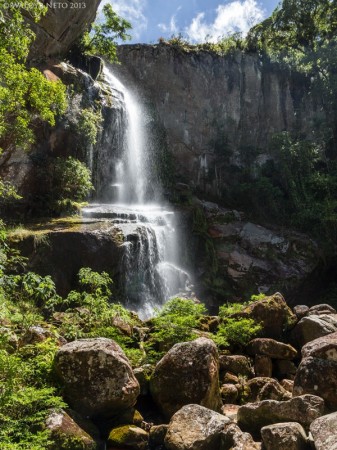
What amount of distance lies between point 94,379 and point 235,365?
325cm

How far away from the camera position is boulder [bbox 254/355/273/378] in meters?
7.58

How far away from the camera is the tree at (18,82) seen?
687cm

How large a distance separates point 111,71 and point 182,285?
650 inches

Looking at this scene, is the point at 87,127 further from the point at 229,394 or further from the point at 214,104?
the point at 229,394

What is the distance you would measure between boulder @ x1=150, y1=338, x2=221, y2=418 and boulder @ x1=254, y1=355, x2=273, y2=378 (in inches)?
72.4

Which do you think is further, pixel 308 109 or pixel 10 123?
pixel 308 109

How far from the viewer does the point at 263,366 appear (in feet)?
25.2

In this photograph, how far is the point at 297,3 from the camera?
83.6 ft

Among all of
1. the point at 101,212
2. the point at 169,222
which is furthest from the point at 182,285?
the point at 101,212

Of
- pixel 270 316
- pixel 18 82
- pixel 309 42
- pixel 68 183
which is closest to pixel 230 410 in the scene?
pixel 270 316

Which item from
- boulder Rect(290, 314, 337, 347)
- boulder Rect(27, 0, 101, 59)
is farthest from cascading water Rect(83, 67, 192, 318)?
boulder Rect(290, 314, 337, 347)

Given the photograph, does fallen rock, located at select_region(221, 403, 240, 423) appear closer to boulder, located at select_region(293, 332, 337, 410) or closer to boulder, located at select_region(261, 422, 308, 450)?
boulder, located at select_region(293, 332, 337, 410)

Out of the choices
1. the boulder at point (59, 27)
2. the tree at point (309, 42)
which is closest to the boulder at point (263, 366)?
the boulder at point (59, 27)

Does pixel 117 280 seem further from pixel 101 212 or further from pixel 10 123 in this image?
pixel 10 123
